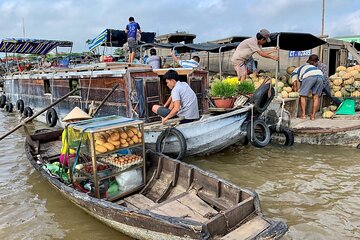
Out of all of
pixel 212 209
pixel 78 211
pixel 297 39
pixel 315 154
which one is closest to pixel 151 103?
pixel 78 211

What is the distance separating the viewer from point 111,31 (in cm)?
1348

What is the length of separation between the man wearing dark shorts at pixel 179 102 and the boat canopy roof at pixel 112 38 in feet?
21.6

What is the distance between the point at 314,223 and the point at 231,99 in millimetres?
3338

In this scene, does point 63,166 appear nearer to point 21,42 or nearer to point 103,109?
point 103,109

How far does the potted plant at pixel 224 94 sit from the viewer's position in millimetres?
7090

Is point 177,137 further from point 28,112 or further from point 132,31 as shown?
point 28,112

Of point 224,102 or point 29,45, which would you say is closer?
point 224,102

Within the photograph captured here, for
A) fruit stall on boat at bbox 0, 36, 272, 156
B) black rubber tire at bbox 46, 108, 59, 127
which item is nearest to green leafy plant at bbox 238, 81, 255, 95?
fruit stall on boat at bbox 0, 36, 272, 156

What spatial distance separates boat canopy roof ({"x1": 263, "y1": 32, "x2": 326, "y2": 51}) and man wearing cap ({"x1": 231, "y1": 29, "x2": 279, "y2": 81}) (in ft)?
1.38

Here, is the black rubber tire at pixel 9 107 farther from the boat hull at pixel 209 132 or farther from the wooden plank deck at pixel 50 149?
the boat hull at pixel 209 132

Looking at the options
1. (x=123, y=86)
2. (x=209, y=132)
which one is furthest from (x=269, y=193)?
(x=123, y=86)

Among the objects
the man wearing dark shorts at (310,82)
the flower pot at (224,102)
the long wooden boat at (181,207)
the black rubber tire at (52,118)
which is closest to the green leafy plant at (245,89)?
the flower pot at (224,102)

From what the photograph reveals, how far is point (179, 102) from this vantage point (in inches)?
245

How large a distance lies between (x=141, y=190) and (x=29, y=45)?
41.0 feet
